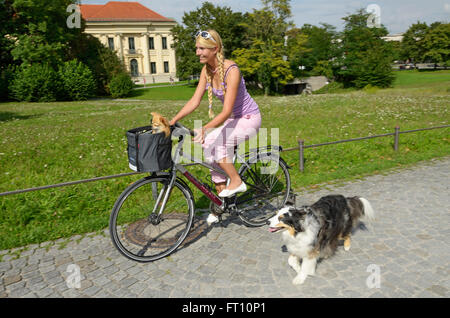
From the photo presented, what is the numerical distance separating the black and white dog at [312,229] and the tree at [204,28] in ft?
158

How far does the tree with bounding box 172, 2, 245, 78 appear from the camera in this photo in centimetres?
5000

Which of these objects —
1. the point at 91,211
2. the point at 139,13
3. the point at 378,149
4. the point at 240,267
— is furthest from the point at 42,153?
the point at 139,13

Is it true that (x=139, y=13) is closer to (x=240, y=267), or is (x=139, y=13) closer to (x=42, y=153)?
(x=42, y=153)

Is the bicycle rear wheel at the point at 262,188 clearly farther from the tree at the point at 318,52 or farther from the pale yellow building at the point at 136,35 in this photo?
the pale yellow building at the point at 136,35

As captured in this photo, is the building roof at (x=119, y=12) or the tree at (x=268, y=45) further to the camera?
the building roof at (x=119, y=12)

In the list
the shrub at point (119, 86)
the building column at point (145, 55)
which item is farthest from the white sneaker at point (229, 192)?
the building column at point (145, 55)

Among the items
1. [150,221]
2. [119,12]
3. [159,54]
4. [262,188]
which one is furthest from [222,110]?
[119,12]

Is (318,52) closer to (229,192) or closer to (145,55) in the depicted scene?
(145,55)

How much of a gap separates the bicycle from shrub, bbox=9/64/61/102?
34.1 m

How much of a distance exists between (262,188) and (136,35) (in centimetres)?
7374

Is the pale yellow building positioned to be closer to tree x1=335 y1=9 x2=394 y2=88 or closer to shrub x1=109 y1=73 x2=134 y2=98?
shrub x1=109 y1=73 x2=134 y2=98

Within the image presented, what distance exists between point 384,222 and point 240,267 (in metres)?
2.44

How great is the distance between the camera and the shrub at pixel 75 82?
1411 inches

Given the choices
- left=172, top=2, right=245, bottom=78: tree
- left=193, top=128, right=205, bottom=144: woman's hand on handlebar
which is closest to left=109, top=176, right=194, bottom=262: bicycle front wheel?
left=193, top=128, right=205, bottom=144: woman's hand on handlebar
